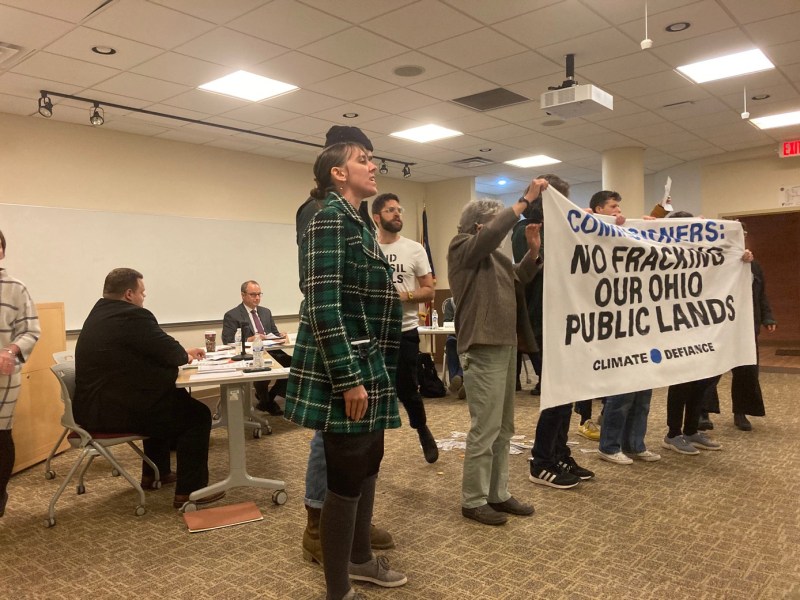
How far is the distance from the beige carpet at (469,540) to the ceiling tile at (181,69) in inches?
114

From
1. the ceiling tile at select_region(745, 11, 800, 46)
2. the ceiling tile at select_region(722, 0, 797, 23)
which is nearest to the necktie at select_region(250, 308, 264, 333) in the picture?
the ceiling tile at select_region(722, 0, 797, 23)

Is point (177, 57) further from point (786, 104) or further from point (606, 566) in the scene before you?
point (786, 104)

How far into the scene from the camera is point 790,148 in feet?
24.3

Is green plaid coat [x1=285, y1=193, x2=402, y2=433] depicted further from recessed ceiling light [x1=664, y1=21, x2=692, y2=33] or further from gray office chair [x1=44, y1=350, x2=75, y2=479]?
recessed ceiling light [x1=664, y1=21, x2=692, y2=33]

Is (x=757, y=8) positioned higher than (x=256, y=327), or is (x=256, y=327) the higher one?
(x=757, y=8)

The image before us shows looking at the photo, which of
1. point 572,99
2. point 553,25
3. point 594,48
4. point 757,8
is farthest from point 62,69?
point 757,8

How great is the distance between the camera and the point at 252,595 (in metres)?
2.10

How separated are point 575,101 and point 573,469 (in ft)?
8.85

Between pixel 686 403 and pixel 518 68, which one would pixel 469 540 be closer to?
pixel 686 403

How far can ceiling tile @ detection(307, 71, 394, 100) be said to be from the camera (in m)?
4.72

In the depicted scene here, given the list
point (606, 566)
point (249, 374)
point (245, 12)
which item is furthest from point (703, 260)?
point (245, 12)

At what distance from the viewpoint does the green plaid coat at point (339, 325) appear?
1622 millimetres

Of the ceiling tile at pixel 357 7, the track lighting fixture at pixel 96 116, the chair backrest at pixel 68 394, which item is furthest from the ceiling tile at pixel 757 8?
the track lighting fixture at pixel 96 116

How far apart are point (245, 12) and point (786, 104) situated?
215 inches
